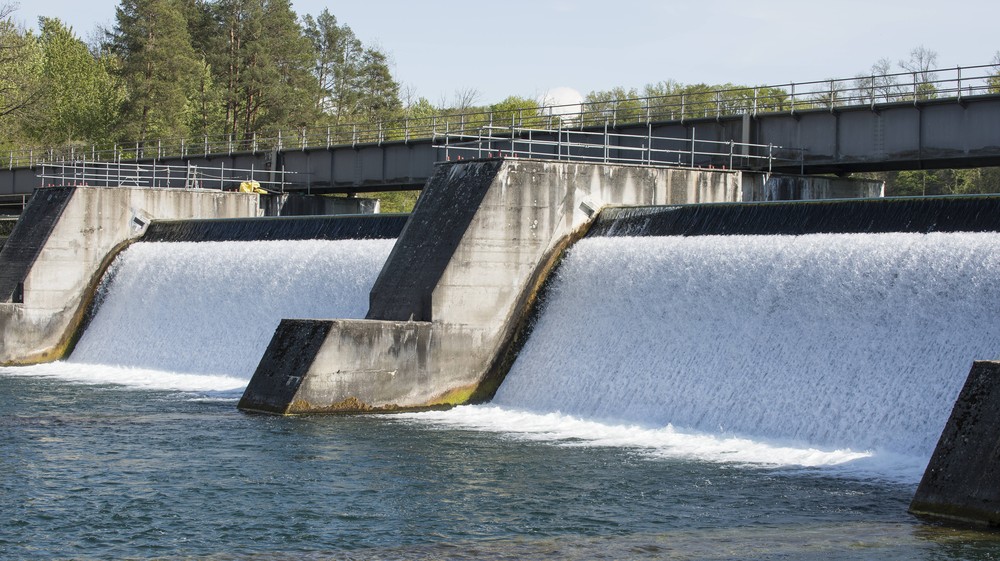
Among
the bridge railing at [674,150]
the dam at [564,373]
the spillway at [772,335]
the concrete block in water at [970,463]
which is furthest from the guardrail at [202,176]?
the concrete block in water at [970,463]

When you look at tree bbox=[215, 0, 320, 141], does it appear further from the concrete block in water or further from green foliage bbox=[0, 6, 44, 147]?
the concrete block in water

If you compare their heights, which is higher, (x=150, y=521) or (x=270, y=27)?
(x=270, y=27)

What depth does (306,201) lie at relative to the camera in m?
43.2

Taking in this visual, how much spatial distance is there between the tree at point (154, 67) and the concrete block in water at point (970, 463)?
59659 mm

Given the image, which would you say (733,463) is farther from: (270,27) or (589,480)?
(270,27)

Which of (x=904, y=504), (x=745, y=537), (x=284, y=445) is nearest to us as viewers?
(x=745, y=537)

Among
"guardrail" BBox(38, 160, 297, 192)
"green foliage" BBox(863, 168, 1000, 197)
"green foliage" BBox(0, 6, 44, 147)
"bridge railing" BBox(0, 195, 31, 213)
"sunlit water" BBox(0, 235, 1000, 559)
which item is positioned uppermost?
"green foliage" BBox(0, 6, 44, 147)

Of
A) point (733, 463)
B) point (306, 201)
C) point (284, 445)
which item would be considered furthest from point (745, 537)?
point (306, 201)

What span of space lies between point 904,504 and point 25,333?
25.7 meters

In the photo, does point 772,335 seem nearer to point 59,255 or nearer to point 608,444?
point 608,444

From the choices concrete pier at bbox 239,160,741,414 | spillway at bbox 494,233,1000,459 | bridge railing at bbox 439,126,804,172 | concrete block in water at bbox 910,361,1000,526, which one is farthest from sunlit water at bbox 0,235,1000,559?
bridge railing at bbox 439,126,804,172

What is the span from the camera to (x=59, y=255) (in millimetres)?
35812

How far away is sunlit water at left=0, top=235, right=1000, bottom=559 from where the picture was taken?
13.9m

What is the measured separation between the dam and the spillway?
4 centimetres
